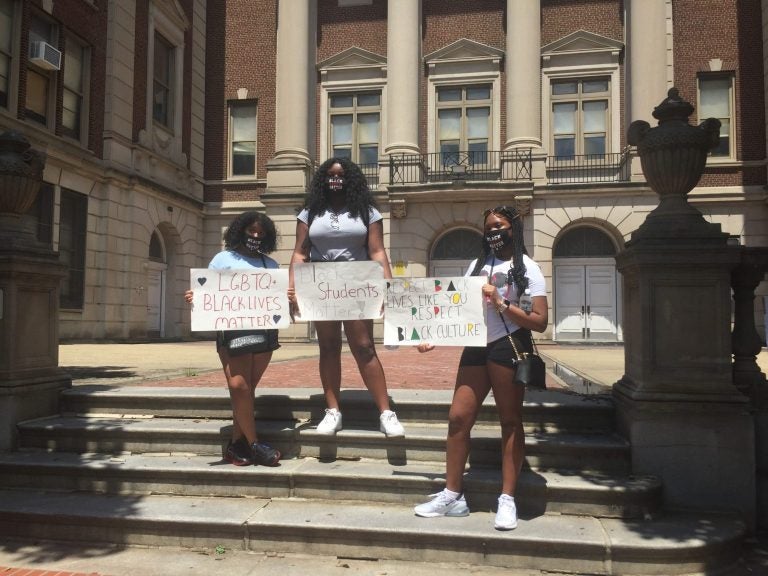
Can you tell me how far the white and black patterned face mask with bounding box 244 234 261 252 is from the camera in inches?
183

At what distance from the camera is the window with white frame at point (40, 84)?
1591 centimetres

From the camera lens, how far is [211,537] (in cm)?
384

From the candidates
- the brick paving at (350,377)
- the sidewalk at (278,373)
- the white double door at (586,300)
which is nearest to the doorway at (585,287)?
the white double door at (586,300)

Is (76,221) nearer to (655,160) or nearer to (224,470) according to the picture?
(224,470)

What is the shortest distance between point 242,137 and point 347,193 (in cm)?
2151

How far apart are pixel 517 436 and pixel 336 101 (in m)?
21.7

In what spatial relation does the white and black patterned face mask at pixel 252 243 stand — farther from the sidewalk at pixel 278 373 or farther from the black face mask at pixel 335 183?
the sidewalk at pixel 278 373

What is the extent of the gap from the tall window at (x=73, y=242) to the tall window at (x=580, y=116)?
16.0 meters

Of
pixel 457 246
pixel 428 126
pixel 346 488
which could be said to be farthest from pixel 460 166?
pixel 346 488

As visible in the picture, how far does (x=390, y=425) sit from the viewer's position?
14.8 feet

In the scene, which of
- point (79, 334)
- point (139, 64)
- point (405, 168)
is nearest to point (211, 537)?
point (79, 334)

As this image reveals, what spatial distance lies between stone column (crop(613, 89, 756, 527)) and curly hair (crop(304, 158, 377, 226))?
206cm

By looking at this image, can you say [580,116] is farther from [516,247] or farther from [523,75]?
[516,247]

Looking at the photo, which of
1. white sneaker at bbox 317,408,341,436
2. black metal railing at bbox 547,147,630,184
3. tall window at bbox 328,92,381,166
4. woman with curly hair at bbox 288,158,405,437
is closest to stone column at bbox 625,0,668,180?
black metal railing at bbox 547,147,630,184
